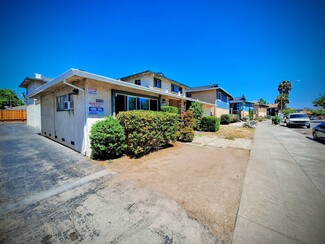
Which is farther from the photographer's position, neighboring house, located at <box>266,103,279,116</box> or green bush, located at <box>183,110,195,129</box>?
neighboring house, located at <box>266,103,279,116</box>

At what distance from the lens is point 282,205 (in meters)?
2.73

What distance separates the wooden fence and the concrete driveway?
28426 mm

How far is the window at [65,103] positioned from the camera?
258 inches

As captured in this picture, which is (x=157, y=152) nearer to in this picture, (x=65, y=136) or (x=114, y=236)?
(x=114, y=236)

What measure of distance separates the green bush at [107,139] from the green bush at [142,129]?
35 cm

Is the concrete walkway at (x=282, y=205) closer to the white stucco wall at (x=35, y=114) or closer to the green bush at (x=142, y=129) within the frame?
the green bush at (x=142, y=129)

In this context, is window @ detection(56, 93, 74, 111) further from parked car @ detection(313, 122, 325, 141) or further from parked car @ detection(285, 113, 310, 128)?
parked car @ detection(285, 113, 310, 128)

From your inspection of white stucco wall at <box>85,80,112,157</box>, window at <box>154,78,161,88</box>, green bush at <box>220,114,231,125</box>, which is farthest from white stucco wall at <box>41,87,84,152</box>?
green bush at <box>220,114,231,125</box>

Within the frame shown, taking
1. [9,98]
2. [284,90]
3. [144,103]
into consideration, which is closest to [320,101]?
[284,90]

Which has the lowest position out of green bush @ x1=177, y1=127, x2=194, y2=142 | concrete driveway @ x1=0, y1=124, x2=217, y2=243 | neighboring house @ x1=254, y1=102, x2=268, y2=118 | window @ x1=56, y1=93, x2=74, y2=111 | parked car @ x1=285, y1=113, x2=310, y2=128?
concrete driveway @ x1=0, y1=124, x2=217, y2=243

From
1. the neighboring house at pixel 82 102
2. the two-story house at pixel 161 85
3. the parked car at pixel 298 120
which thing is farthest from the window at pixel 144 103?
the parked car at pixel 298 120

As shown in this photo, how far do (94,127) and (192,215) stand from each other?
467 cm

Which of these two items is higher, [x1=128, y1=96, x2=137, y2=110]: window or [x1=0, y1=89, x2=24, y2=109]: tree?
[x1=0, y1=89, x2=24, y2=109]: tree

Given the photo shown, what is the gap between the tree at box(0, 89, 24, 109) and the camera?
43634 mm
